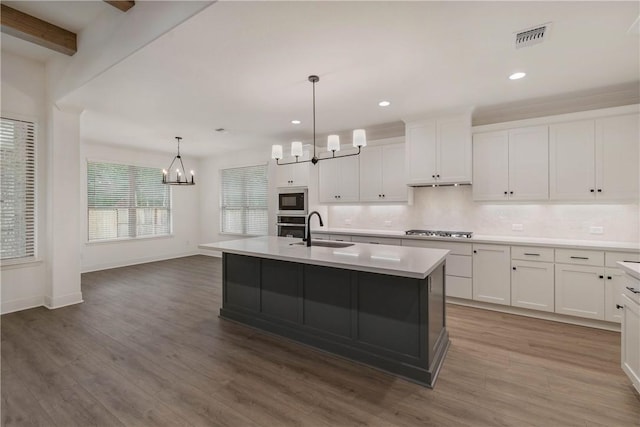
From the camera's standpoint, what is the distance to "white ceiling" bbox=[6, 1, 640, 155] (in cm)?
204

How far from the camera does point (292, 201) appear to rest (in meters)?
5.53

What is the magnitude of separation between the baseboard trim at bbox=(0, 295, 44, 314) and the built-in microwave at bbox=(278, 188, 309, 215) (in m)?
3.72

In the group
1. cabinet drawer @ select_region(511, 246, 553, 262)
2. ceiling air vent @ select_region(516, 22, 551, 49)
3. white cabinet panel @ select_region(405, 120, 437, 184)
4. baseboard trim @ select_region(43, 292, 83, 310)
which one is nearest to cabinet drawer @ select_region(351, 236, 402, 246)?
white cabinet panel @ select_region(405, 120, 437, 184)

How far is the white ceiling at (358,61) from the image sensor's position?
6.70 ft

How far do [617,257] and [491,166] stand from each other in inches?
63.6

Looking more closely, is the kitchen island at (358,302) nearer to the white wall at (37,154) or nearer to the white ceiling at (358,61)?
the white ceiling at (358,61)

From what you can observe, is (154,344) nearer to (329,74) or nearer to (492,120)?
(329,74)

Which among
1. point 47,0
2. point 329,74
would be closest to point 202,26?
point 329,74

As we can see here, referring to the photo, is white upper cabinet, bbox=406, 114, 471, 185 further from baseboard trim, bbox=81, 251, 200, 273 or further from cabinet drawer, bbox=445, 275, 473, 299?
baseboard trim, bbox=81, 251, 200, 273

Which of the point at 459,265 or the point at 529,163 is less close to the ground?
the point at 529,163

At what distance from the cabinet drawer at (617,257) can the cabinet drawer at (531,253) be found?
1.54 feet

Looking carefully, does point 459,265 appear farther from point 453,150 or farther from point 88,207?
point 88,207

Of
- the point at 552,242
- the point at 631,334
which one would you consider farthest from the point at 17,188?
the point at 552,242

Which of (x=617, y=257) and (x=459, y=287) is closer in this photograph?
(x=617, y=257)
